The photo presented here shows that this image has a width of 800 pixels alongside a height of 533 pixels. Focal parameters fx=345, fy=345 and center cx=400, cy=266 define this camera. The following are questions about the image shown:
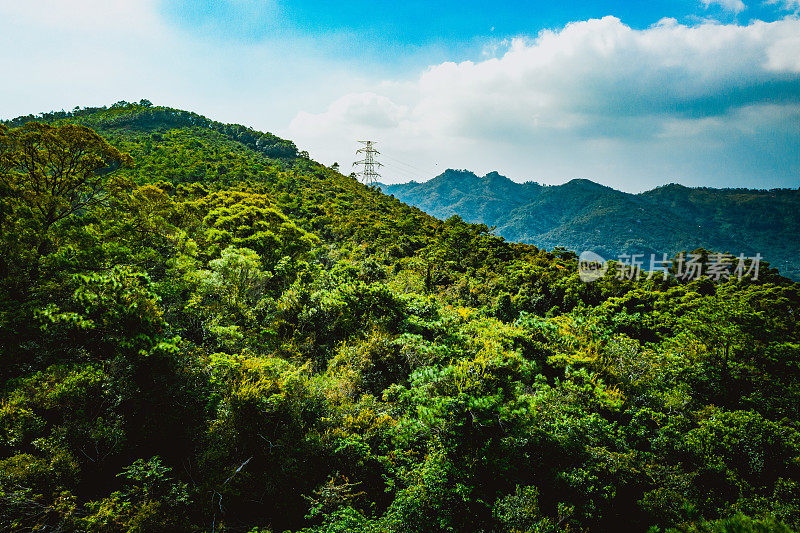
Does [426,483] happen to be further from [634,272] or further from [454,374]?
[634,272]

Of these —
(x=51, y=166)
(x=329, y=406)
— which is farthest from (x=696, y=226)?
(x=51, y=166)

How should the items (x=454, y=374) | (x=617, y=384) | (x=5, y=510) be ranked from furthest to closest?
1. (x=617, y=384)
2. (x=454, y=374)
3. (x=5, y=510)

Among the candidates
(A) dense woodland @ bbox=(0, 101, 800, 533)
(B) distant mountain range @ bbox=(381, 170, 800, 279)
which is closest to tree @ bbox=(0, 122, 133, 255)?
(A) dense woodland @ bbox=(0, 101, 800, 533)

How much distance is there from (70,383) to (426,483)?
8.20 metres

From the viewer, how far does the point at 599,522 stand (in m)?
7.65

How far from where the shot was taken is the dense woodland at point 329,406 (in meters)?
7.32

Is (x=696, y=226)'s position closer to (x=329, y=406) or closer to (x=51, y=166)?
(x=329, y=406)

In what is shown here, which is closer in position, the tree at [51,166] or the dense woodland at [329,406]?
the dense woodland at [329,406]

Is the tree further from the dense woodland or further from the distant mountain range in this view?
the distant mountain range

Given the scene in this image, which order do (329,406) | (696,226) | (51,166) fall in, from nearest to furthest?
(329,406) → (51,166) → (696,226)

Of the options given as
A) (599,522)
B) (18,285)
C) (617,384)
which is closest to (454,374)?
(599,522)

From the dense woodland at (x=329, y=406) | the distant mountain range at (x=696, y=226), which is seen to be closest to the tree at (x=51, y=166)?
the dense woodland at (x=329, y=406)

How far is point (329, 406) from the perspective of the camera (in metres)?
10.1

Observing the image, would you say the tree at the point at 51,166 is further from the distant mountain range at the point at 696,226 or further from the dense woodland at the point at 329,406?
the distant mountain range at the point at 696,226
